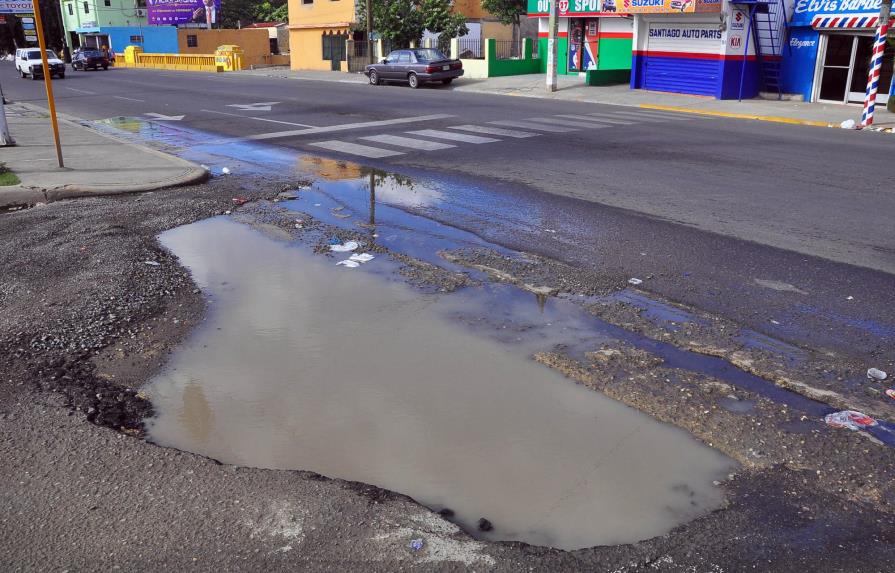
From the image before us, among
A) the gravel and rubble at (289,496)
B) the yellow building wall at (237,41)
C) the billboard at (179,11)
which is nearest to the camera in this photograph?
the gravel and rubble at (289,496)

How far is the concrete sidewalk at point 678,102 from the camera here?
20.6m

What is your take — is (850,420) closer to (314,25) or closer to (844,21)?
(844,21)

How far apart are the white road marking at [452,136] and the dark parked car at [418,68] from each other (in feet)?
50.8

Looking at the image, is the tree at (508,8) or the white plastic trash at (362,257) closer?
the white plastic trash at (362,257)

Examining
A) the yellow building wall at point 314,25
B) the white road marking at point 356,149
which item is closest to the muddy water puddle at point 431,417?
the white road marking at point 356,149

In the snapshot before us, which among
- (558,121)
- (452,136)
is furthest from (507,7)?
(452,136)

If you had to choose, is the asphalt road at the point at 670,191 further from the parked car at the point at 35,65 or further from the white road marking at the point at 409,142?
the parked car at the point at 35,65

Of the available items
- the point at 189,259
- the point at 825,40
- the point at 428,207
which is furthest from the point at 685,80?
the point at 189,259

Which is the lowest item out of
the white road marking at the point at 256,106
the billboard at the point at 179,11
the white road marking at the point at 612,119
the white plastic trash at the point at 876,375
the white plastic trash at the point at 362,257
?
the white plastic trash at the point at 876,375

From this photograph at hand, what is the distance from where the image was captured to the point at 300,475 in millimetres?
3936

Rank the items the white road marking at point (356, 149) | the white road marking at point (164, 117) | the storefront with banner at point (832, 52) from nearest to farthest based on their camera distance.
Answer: the white road marking at point (356, 149) < the white road marking at point (164, 117) < the storefront with banner at point (832, 52)

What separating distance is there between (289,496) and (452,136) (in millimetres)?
13349

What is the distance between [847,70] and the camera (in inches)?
928

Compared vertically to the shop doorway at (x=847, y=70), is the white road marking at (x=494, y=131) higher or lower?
lower
